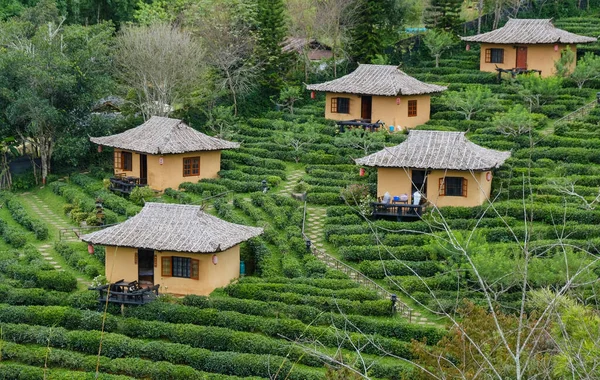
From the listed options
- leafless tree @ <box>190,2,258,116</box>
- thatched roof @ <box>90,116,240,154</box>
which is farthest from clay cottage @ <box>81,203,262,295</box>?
leafless tree @ <box>190,2,258,116</box>

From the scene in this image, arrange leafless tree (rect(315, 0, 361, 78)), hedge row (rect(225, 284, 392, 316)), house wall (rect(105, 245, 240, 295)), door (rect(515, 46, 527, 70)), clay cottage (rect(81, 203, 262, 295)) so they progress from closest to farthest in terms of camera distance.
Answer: hedge row (rect(225, 284, 392, 316)), clay cottage (rect(81, 203, 262, 295)), house wall (rect(105, 245, 240, 295)), door (rect(515, 46, 527, 70)), leafless tree (rect(315, 0, 361, 78))

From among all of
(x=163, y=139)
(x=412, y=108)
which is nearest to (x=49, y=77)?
(x=163, y=139)

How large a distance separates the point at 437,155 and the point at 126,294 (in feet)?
46.5

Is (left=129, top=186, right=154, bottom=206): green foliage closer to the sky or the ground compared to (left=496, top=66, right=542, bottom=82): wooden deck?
closer to the ground

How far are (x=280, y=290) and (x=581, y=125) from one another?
20787mm

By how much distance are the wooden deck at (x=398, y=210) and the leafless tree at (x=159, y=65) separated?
14968 millimetres

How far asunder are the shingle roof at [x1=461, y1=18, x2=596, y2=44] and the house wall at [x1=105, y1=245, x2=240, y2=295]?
1013 inches

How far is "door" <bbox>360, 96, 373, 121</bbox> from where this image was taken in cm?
5208

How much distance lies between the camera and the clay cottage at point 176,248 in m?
35.3

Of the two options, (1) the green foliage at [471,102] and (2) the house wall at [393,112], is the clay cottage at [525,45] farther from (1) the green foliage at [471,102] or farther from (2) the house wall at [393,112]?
(2) the house wall at [393,112]

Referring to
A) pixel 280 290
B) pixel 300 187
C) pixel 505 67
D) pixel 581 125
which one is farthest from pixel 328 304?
pixel 505 67

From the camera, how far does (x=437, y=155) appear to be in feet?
135

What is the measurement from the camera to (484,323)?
2534cm

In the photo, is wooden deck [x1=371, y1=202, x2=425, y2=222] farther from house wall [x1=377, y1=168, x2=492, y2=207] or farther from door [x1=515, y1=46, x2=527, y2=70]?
door [x1=515, y1=46, x2=527, y2=70]
